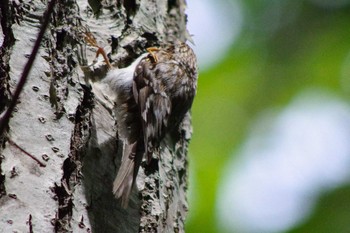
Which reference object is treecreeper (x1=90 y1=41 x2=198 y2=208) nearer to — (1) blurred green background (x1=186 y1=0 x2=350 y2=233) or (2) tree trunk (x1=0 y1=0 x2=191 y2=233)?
(2) tree trunk (x1=0 y1=0 x2=191 y2=233)

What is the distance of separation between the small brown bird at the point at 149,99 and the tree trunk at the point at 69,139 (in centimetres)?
6

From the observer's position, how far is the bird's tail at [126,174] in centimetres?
236

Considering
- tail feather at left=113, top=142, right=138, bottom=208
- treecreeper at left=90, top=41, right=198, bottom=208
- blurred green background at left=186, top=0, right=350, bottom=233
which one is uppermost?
blurred green background at left=186, top=0, right=350, bottom=233

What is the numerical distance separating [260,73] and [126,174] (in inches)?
104

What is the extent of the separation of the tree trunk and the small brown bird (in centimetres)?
6

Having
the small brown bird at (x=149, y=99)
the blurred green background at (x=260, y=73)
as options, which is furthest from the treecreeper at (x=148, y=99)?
the blurred green background at (x=260, y=73)

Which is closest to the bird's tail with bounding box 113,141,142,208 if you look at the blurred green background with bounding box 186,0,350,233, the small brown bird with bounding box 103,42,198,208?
the small brown bird with bounding box 103,42,198,208

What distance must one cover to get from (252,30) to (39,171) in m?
3.12

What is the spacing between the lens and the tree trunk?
206cm

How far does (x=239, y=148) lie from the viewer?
5230mm

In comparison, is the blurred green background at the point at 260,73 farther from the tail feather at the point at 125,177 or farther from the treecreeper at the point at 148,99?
the tail feather at the point at 125,177

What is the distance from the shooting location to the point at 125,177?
242cm

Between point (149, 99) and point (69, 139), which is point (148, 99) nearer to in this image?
point (149, 99)

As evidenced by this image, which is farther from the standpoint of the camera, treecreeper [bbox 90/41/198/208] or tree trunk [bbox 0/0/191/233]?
treecreeper [bbox 90/41/198/208]
